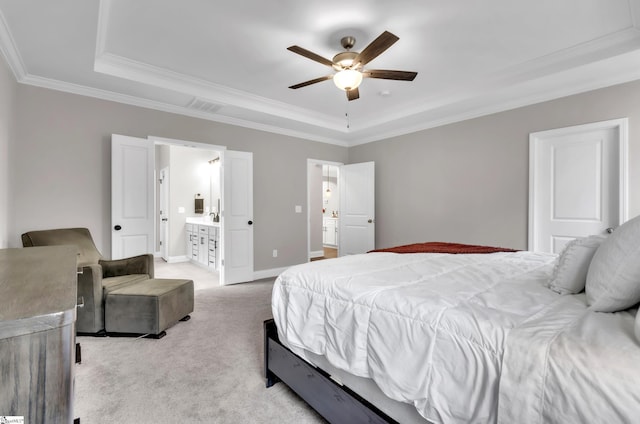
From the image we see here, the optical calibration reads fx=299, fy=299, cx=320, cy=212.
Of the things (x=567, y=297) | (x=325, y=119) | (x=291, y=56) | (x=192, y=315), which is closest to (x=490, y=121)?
(x=325, y=119)

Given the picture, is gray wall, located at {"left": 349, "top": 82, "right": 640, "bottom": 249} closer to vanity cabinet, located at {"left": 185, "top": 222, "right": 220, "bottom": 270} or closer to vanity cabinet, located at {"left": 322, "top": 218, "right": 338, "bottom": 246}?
vanity cabinet, located at {"left": 185, "top": 222, "right": 220, "bottom": 270}

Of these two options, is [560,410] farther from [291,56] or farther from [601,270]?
[291,56]

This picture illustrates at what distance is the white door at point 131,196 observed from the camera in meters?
3.46

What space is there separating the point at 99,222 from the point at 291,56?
9.45ft

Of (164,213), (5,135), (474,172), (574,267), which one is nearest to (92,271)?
(5,135)

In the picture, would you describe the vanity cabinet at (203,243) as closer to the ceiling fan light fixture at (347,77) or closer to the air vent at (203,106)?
the air vent at (203,106)

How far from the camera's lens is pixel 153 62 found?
3.12 metres

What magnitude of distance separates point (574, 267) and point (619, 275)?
330mm

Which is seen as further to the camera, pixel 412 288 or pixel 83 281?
pixel 83 281

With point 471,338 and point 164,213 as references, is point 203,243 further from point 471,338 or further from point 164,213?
point 471,338

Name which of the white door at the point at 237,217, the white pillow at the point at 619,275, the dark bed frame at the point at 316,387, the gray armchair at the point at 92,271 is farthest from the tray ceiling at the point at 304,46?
the dark bed frame at the point at 316,387

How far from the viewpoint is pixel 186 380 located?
2.01m

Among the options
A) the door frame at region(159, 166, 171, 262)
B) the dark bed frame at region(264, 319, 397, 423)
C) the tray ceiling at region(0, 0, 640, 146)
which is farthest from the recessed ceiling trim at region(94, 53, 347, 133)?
the door frame at region(159, 166, 171, 262)

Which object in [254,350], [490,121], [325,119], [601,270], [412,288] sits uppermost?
[325,119]
